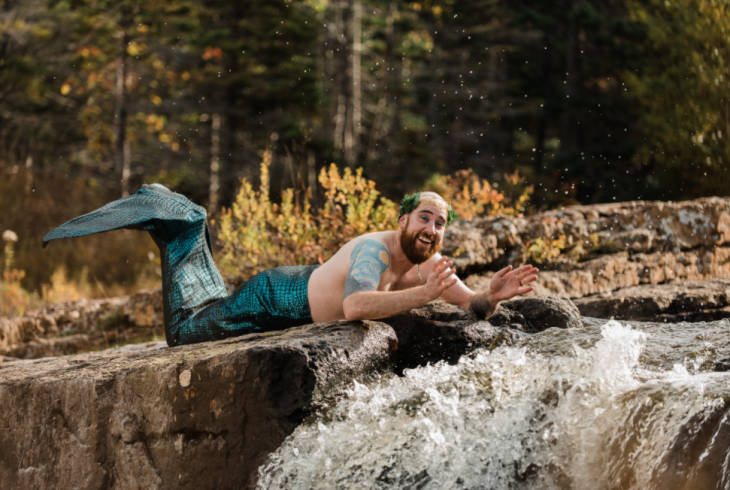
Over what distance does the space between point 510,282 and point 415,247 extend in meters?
0.52

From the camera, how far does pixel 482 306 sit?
11.1 ft

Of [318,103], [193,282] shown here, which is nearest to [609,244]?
[193,282]

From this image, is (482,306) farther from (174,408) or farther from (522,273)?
(174,408)

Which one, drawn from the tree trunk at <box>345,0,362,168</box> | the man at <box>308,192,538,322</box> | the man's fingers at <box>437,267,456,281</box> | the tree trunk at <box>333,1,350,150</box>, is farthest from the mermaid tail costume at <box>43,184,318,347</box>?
the tree trunk at <box>333,1,350,150</box>

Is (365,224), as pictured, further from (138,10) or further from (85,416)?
(138,10)

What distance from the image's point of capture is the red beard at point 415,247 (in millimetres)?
3312

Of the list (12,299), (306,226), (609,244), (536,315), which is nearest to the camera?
(536,315)

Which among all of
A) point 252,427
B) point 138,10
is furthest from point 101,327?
point 138,10

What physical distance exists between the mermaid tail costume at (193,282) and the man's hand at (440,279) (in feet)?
3.33

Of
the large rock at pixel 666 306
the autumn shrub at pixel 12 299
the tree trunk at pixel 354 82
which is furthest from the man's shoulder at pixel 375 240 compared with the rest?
the tree trunk at pixel 354 82

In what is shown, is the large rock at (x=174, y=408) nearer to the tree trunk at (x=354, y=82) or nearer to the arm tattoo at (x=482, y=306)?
the arm tattoo at (x=482, y=306)

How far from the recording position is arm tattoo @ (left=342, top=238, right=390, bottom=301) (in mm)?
3094

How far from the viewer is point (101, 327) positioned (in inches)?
268

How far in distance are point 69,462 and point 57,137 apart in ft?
51.7
